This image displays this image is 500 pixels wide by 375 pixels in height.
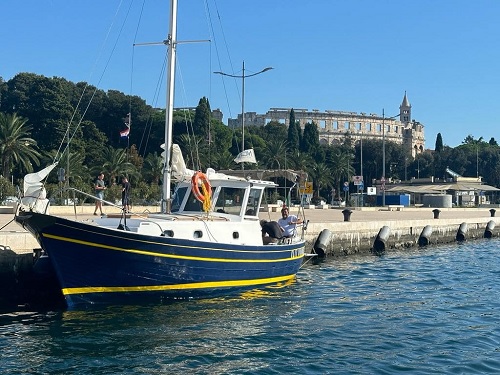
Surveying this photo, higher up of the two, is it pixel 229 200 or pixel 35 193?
pixel 35 193

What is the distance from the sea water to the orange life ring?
9.81 ft

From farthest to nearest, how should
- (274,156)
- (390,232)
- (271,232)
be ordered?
(274,156) → (390,232) → (271,232)

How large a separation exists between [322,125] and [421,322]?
18319cm

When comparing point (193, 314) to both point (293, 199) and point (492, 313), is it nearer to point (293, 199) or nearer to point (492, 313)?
point (492, 313)

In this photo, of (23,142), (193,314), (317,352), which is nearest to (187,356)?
(317,352)

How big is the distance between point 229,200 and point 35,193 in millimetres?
5968

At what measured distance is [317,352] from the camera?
13.4 metres

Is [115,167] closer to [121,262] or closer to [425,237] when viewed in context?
[425,237]

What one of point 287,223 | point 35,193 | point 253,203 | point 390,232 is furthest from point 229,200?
point 390,232

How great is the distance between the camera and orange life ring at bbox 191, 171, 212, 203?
19016mm

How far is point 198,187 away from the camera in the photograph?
19.6m

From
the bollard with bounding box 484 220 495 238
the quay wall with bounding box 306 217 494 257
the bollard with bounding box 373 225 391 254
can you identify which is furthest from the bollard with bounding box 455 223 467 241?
the bollard with bounding box 373 225 391 254

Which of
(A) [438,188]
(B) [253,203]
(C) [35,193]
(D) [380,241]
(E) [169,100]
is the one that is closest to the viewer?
(C) [35,193]

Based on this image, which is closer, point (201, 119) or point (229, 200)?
point (229, 200)
